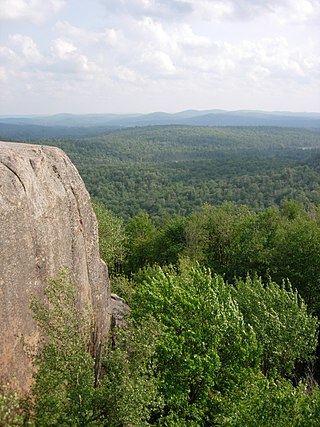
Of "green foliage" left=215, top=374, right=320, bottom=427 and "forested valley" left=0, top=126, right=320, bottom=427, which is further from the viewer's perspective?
"green foliage" left=215, top=374, right=320, bottom=427

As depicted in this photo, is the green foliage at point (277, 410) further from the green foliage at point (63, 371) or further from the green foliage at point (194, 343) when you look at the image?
the green foliage at point (63, 371)

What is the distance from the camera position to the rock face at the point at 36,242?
13539 mm

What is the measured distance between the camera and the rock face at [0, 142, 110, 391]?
1354cm

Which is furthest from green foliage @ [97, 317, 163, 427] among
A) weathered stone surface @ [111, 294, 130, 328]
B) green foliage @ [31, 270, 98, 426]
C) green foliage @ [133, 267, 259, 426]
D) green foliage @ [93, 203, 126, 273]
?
green foliage @ [93, 203, 126, 273]

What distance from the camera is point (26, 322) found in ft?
46.5

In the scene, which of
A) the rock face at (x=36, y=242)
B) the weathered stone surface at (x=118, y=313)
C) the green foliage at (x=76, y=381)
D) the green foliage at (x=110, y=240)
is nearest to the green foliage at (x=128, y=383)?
the green foliage at (x=76, y=381)

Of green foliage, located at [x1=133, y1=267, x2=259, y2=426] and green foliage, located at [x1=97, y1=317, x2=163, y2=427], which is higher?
green foliage, located at [x1=97, y1=317, x2=163, y2=427]

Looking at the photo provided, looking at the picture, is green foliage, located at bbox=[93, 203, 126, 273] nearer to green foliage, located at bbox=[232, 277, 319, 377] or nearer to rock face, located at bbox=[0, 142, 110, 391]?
green foliage, located at bbox=[232, 277, 319, 377]

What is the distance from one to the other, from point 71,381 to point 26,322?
10.9 feet

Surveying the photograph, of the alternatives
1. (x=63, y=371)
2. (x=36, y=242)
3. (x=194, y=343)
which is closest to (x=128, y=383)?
(x=63, y=371)

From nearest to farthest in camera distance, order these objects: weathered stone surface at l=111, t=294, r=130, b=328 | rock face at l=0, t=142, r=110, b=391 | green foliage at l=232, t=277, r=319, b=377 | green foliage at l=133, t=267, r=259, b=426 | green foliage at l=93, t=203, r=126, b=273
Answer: rock face at l=0, t=142, r=110, b=391 → green foliage at l=133, t=267, r=259, b=426 → green foliage at l=232, t=277, r=319, b=377 → weathered stone surface at l=111, t=294, r=130, b=328 → green foliage at l=93, t=203, r=126, b=273

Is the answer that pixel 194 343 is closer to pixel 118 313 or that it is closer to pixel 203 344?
pixel 203 344

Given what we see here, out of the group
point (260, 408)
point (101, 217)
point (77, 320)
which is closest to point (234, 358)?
point (260, 408)

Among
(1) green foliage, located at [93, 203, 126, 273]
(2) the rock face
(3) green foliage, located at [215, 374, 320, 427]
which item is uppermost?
(2) the rock face
